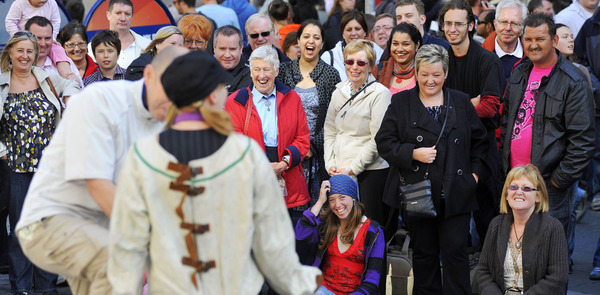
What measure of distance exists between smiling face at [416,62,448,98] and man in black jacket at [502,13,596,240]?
0.82m

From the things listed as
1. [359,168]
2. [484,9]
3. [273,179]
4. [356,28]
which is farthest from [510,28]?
[273,179]

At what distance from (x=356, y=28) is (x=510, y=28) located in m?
1.55

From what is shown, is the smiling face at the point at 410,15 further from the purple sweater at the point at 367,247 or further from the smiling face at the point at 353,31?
the purple sweater at the point at 367,247

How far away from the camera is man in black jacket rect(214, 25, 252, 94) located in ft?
25.5

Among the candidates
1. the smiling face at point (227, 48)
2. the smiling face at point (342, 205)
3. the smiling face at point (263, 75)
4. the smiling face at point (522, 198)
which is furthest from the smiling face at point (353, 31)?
the smiling face at point (522, 198)

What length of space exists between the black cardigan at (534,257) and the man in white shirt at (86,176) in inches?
115

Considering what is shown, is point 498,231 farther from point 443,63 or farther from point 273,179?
point 273,179

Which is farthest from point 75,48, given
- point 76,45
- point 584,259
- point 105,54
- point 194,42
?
point 584,259

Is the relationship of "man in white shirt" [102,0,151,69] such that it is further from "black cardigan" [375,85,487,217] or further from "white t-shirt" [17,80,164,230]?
"white t-shirt" [17,80,164,230]

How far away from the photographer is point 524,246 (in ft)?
19.7

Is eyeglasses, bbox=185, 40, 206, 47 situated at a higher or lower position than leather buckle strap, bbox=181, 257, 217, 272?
higher

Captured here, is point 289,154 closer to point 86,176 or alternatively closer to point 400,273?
point 400,273

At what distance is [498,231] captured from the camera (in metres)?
6.16

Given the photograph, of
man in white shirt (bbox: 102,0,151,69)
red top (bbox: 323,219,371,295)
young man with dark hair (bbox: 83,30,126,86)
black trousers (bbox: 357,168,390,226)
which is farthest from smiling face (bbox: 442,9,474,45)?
man in white shirt (bbox: 102,0,151,69)
